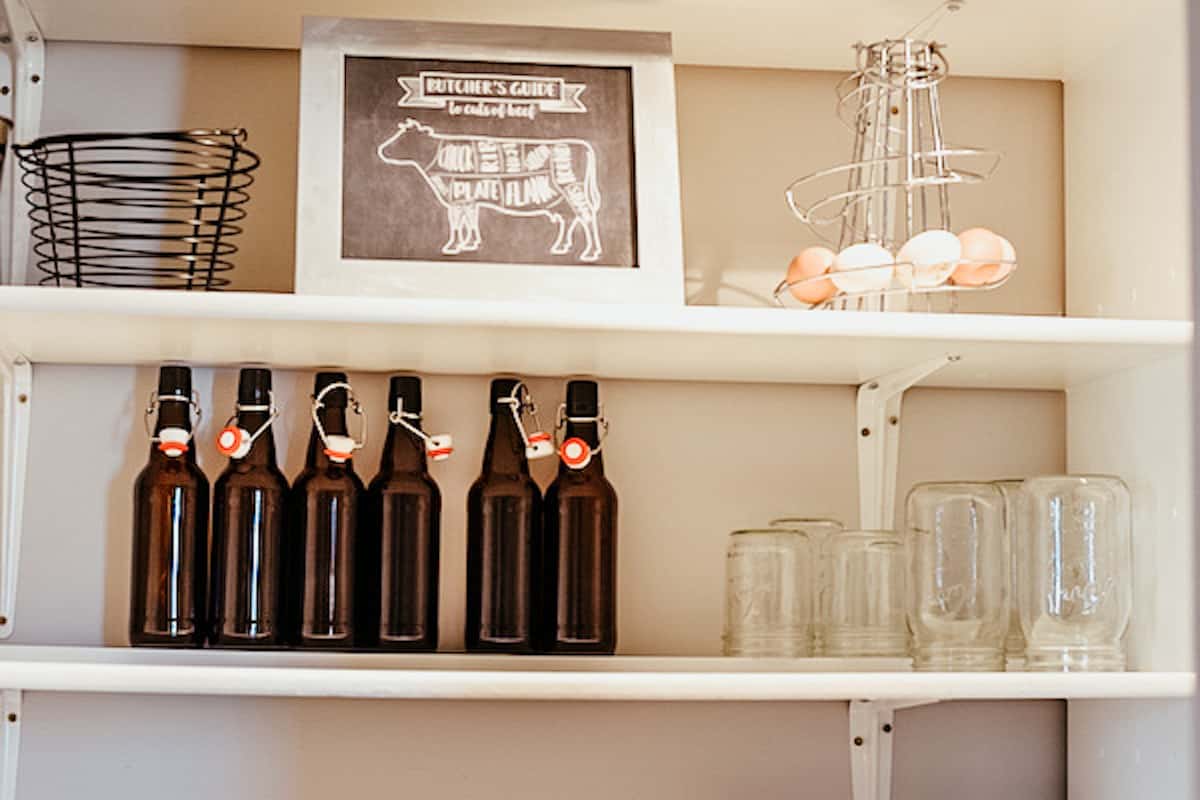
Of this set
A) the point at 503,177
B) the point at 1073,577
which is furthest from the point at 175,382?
the point at 1073,577

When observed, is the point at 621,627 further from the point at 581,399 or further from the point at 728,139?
the point at 728,139

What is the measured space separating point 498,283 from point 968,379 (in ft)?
1.73

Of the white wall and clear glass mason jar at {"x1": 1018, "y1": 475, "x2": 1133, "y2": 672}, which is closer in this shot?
clear glass mason jar at {"x1": 1018, "y1": 475, "x2": 1133, "y2": 672}

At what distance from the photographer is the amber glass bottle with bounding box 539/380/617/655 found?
5.10 ft

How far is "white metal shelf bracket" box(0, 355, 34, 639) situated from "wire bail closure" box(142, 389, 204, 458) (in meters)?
0.12

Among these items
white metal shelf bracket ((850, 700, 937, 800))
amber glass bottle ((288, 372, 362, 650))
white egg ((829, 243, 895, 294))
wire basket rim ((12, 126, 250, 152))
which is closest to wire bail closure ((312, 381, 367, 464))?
amber glass bottle ((288, 372, 362, 650))

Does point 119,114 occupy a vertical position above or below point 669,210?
above

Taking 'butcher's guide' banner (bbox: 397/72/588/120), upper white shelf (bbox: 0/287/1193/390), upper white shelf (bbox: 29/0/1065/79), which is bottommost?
upper white shelf (bbox: 0/287/1193/390)

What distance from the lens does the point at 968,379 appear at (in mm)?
1716

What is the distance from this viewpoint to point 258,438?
5.11 feet

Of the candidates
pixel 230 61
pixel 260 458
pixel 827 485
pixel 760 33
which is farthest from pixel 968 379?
pixel 230 61

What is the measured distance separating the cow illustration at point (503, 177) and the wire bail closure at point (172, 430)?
0.31 metres

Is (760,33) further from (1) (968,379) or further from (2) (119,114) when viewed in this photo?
(2) (119,114)

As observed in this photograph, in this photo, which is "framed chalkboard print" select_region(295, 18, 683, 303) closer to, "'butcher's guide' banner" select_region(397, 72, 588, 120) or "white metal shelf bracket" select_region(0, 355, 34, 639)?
"'butcher's guide' banner" select_region(397, 72, 588, 120)
